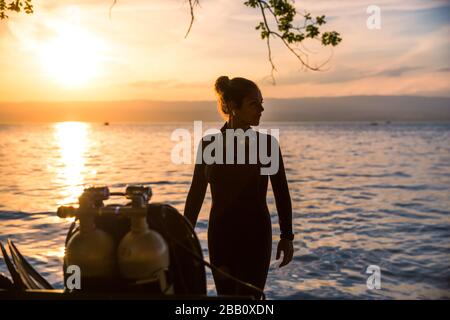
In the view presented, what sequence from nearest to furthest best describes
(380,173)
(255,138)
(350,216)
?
1. (255,138)
2. (350,216)
3. (380,173)

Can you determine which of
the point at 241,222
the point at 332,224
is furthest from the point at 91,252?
the point at 332,224

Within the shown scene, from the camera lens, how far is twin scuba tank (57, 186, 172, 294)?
197 cm

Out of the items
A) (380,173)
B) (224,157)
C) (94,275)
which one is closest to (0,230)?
(224,157)

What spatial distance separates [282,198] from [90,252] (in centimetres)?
225

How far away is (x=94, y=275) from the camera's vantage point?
2031 mm

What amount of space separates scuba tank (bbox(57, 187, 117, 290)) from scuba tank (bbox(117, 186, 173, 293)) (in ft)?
0.19

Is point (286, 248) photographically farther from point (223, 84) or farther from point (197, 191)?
point (223, 84)

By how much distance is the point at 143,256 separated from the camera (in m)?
1.95

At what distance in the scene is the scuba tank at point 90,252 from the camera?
200 centimetres

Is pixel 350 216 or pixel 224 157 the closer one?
pixel 224 157

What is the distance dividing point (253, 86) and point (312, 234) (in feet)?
36.5

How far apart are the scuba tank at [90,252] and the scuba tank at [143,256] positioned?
6 centimetres

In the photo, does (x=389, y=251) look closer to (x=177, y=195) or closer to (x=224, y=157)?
(x=224, y=157)

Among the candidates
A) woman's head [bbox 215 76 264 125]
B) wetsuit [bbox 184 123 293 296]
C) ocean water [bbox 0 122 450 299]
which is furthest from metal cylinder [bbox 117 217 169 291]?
ocean water [bbox 0 122 450 299]
